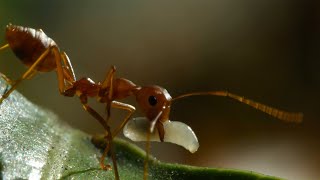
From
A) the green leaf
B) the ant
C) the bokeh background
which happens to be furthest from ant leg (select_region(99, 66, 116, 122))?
the bokeh background

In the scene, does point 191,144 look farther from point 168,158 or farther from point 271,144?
point 271,144

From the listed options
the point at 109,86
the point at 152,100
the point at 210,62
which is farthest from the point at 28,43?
the point at 210,62

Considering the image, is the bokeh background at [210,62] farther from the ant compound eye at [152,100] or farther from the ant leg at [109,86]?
the ant compound eye at [152,100]

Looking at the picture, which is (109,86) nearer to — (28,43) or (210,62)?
(28,43)

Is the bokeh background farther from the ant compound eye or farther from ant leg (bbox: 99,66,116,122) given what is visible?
the ant compound eye

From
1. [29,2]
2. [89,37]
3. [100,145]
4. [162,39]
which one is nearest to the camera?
[100,145]

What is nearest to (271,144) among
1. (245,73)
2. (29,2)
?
(245,73)
